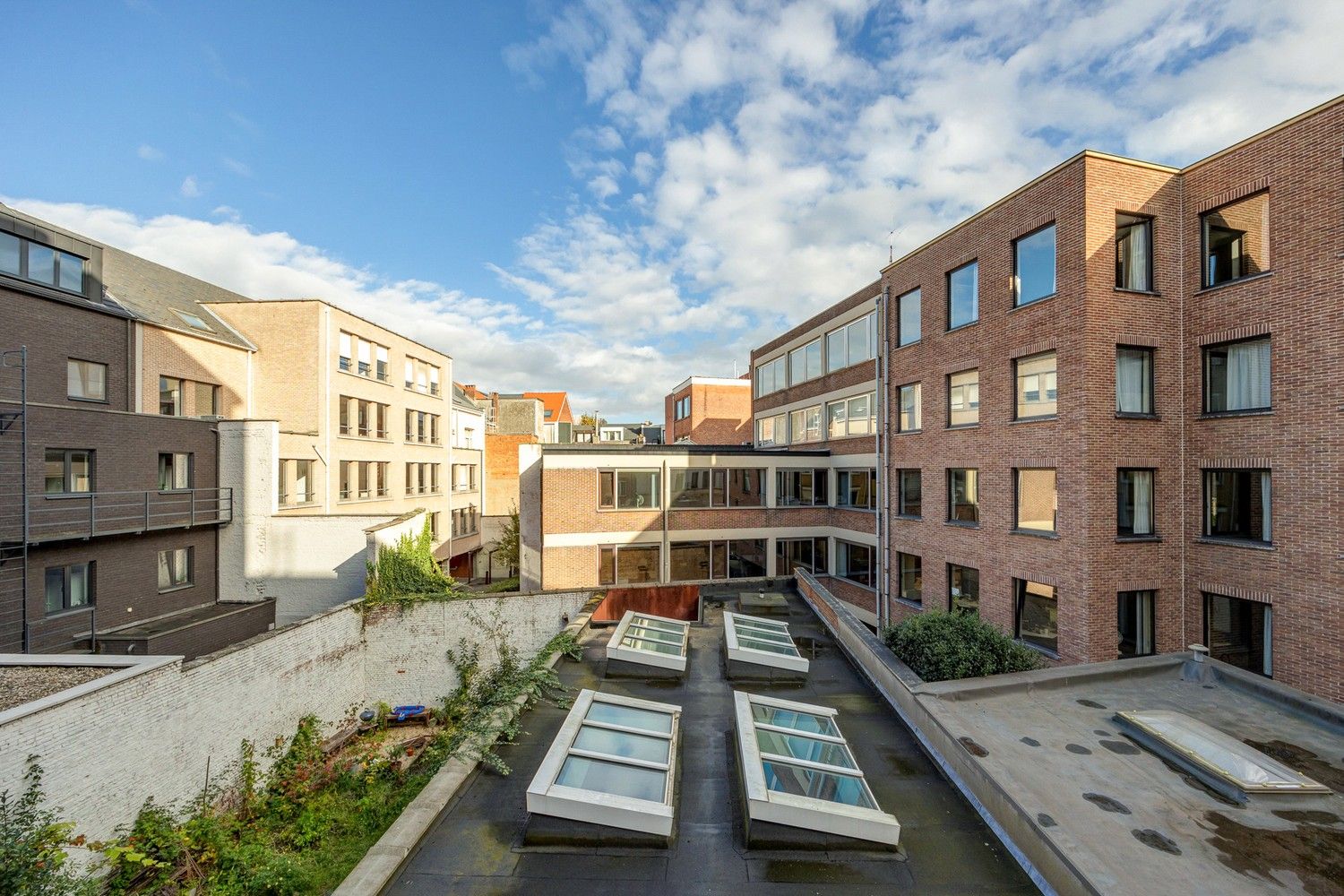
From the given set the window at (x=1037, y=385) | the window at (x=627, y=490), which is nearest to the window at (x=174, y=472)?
the window at (x=627, y=490)

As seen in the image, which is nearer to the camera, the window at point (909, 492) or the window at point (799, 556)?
the window at point (909, 492)

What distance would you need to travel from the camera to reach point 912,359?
20.0 meters

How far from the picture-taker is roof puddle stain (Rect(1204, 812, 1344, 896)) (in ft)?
18.0

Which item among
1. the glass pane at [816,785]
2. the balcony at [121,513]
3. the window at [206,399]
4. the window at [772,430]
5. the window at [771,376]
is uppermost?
the window at [771,376]

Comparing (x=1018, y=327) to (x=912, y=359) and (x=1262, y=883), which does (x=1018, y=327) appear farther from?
(x=1262, y=883)

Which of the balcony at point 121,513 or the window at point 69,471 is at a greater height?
the window at point 69,471

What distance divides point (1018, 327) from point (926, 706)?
41.2ft

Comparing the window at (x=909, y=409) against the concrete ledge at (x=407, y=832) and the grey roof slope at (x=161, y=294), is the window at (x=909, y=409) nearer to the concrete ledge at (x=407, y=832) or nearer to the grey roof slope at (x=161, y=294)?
the concrete ledge at (x=407, y=832)

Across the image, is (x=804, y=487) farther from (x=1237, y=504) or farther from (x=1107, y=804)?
(x=1107, y=804)

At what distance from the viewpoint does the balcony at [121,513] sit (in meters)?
14.6

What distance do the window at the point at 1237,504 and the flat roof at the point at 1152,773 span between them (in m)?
3.72

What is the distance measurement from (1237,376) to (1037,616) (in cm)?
729

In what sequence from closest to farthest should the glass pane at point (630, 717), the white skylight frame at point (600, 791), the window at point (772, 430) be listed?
the white skylight frame at point (600, 791) → the glass pane at point (630, 717) → the window at point (772, 430)

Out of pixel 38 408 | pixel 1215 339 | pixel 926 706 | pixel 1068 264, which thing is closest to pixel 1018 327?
pixel 1068 264
